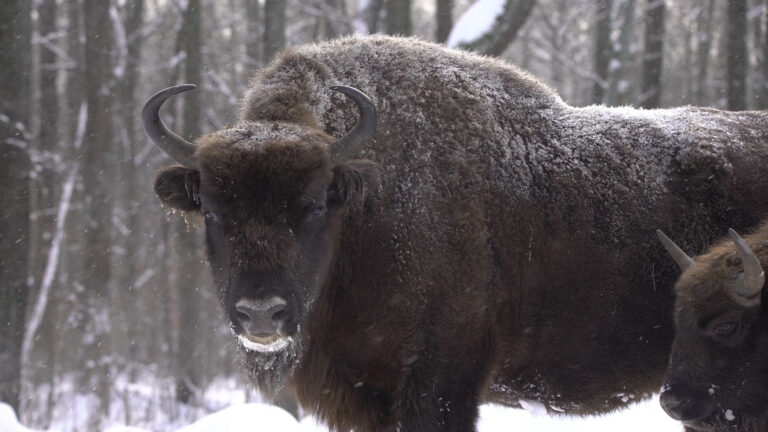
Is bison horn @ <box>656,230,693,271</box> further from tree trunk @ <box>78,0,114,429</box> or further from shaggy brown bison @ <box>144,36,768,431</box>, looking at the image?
tree trunk @ <box>78,0,114,429</box>

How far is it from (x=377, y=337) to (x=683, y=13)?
2965 centimetres

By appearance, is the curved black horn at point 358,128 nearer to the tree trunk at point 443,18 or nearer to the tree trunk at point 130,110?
the tree trunk at point 443,18

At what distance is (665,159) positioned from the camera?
17.6 ft

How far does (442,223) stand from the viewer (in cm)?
475

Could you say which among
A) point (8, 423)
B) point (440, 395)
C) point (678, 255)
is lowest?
point (8, 423)

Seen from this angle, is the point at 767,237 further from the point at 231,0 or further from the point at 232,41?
the point at 231,0

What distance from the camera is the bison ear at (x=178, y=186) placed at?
4652mm

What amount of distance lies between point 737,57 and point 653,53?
391 centimetres

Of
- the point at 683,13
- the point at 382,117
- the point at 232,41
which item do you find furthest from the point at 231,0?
the point at 382,117

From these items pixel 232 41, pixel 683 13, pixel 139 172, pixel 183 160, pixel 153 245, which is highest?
pixel 683 13

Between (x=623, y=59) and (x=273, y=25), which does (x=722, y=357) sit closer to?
(x=273, y=25)

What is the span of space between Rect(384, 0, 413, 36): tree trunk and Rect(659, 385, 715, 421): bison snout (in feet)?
24.0

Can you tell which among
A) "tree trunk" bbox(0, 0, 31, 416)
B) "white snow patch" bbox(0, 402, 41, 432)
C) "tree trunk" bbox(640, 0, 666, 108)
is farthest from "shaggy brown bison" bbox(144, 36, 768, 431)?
"tree trunk" bbox(640, 0, 666, 108)

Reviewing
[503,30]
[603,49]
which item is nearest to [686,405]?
[503,30]
